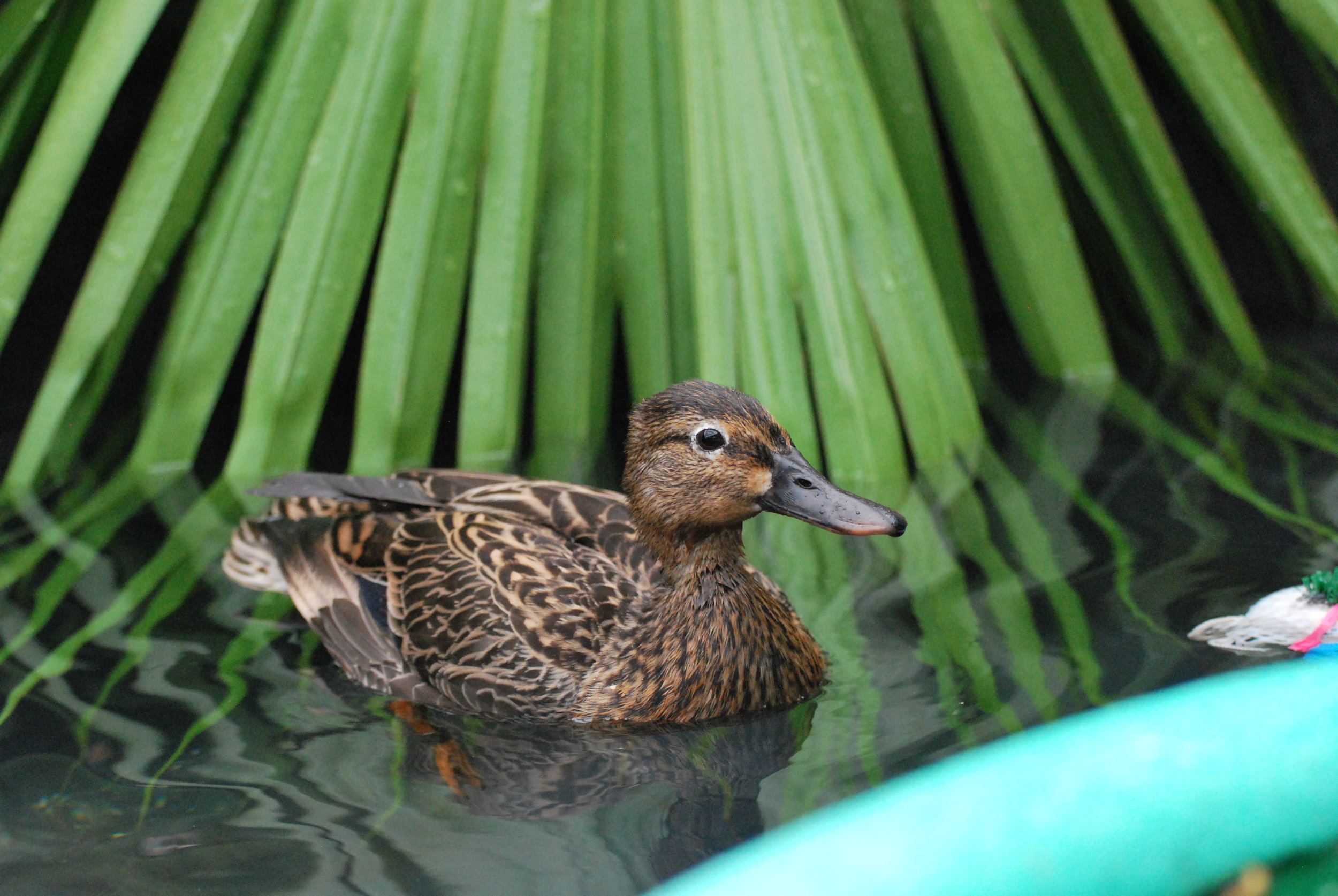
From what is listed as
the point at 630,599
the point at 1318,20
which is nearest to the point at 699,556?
the point at 630,599

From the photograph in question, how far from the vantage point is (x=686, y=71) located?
331 centimetres

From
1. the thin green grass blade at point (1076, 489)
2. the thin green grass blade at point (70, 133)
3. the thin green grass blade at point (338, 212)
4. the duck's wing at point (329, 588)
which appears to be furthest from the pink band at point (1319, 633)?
the thin green grass blade at point (70, 133)

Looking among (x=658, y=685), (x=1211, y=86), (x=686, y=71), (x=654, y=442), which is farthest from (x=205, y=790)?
(x=1211, y=86)

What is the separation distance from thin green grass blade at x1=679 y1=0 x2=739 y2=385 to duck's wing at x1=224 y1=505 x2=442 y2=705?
0.94 metres

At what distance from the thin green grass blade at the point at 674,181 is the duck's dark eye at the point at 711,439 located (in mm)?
1120

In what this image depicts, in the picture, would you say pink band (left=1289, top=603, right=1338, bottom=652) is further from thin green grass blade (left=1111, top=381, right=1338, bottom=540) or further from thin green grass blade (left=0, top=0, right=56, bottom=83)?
thin green grass blade (left=0, top=0, right=56, bottom=83)


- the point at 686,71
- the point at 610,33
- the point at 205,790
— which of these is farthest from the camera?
the point at 610,33

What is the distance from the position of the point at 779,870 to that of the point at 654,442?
5.26 feet

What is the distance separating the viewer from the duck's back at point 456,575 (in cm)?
254

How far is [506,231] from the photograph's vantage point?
338 centimetres

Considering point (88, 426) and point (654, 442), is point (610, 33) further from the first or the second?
point (88, 426)

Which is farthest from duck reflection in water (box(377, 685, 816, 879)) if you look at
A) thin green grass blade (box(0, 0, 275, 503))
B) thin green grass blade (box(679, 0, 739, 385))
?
thin green grass blade (box(0, 0, 275, 503))

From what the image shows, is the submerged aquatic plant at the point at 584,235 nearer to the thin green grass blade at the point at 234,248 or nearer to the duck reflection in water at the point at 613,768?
the thin green grass blade at the point at 234,248

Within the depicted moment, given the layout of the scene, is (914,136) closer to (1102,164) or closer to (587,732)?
(1102,164)
